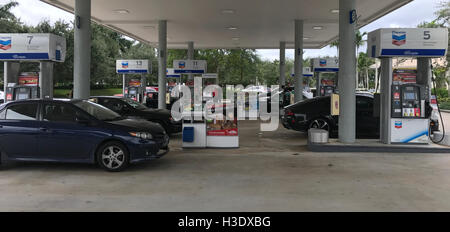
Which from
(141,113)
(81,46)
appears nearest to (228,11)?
(141,113)

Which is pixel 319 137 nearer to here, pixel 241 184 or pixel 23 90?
pixel 241 184

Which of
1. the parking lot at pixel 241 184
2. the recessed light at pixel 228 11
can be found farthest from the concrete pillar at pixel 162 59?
the parking lot at pixel 241 184

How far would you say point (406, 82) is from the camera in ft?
32.7

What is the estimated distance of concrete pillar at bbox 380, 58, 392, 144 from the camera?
9.82 m

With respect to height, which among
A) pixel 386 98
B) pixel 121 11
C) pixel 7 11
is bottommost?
pixel 386 98

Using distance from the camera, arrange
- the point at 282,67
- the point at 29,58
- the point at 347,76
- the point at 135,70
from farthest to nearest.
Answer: the point at 282,67 → the point at 135,70 → the point at 29,58 → the point at 347,76

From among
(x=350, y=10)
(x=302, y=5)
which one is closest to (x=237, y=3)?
(x=302, y=5)

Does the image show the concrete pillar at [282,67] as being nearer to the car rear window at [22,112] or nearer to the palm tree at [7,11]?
the car rear window at [22,112]

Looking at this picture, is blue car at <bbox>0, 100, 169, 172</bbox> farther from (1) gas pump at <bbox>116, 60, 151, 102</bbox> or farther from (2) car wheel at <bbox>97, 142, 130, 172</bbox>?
(1) gas pump at <bbox>116, 60, 151, 102</bbox>

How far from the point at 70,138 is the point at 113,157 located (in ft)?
2.93

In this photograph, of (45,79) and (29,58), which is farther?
(45,79)

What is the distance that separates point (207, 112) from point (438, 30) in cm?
631

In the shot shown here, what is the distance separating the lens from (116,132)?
7250 mm

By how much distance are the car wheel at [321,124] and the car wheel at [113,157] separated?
6545 millimetres
